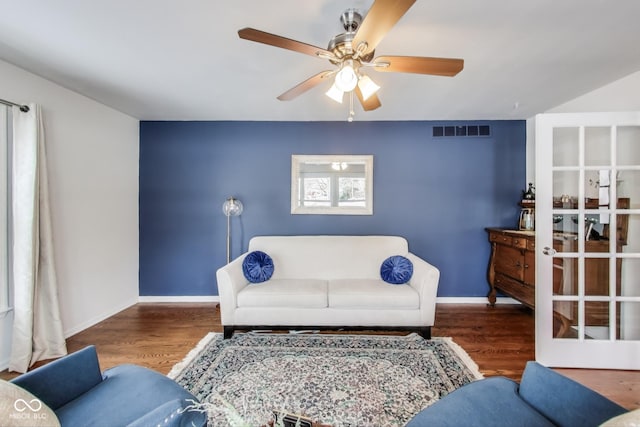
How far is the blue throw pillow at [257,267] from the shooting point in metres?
2.83

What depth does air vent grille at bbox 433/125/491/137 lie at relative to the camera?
11.5ft

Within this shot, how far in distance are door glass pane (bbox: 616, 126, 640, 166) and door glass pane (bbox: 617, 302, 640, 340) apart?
1.11 meters

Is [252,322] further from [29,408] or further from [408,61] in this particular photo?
[408,61]

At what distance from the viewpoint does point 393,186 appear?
3.59 m

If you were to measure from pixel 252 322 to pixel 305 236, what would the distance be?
1.20 m

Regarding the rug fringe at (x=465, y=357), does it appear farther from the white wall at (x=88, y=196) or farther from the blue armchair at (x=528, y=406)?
the white wall at (x=88, y=196)

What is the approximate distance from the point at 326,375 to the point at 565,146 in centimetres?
254

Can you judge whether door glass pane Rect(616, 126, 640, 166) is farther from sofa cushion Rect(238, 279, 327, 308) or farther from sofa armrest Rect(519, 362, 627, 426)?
sofa cushion Rect(238, 279, 327, 308)

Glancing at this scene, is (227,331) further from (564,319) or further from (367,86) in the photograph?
(564,319)

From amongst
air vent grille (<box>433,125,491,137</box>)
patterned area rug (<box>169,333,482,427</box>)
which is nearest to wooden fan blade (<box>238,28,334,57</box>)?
patterned area rug (<box>169,333,482,427</box>)

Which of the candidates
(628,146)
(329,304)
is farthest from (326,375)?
(628,146)

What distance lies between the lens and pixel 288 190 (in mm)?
3617

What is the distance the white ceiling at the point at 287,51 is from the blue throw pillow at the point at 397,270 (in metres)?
1.67

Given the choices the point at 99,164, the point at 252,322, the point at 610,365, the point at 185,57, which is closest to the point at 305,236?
the point at 252,322
